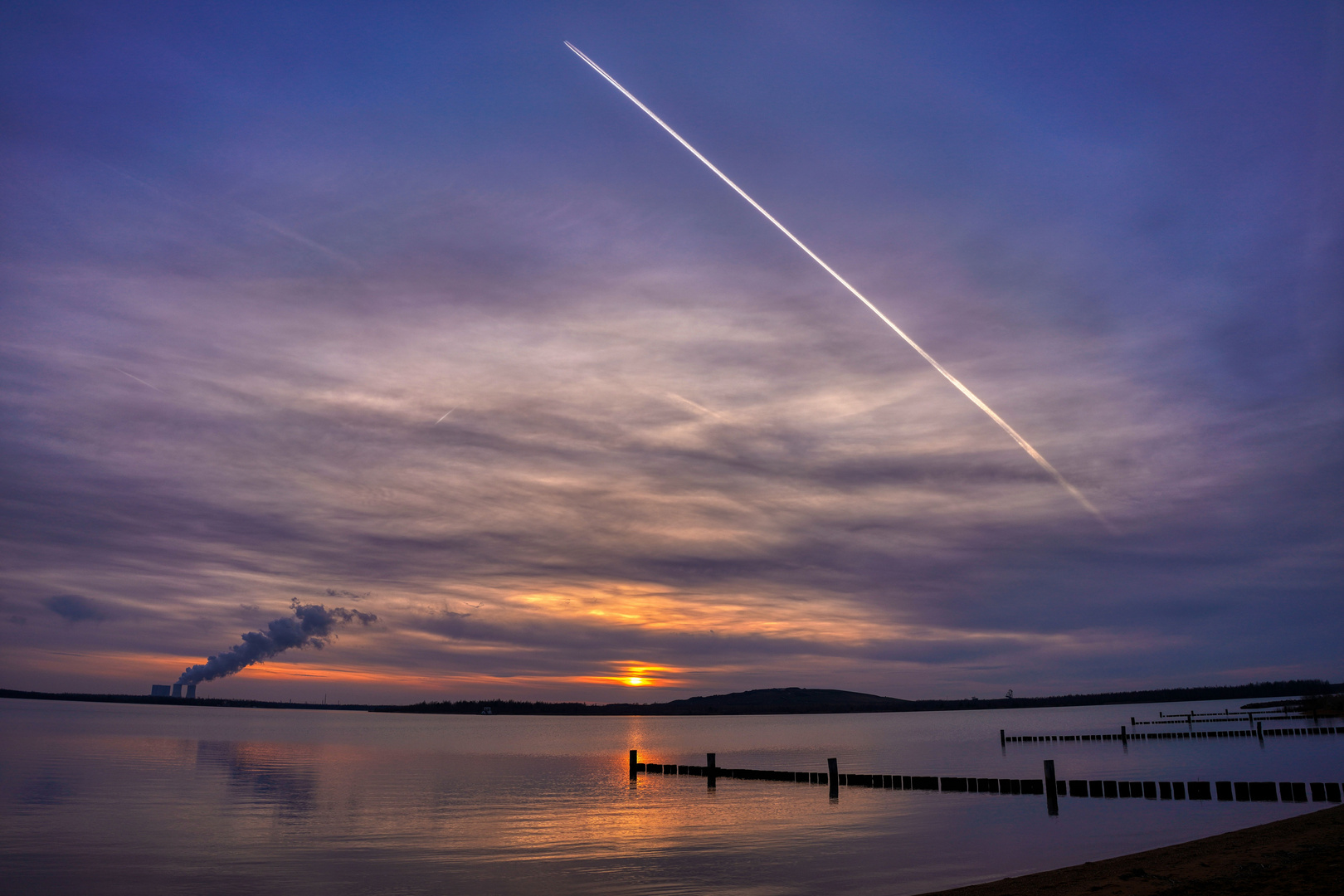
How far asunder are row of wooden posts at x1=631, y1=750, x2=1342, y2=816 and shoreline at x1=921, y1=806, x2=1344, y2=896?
29.1ft

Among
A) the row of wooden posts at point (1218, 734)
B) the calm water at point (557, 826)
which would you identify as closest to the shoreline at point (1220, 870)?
the calm water at point (557, 826)

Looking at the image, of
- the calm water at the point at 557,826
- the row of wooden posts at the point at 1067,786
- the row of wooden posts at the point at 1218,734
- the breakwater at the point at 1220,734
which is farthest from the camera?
the breakwater at the point at 1220,734

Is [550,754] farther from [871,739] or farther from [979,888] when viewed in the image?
[979,888]

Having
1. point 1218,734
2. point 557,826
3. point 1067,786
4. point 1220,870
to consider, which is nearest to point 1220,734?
point 1218,734

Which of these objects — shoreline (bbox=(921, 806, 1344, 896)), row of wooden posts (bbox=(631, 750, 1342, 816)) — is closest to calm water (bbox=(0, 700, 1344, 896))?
row of wooden posts (bbox=(631, 750, 1342, 816))

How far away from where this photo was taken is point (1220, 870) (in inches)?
841

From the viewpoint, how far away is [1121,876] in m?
21.9

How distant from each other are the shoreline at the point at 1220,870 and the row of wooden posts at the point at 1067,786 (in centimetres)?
886

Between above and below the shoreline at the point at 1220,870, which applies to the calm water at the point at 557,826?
below

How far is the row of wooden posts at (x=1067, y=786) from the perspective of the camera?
35.8 metres

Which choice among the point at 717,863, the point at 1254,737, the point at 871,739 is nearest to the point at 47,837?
the point at 717,863

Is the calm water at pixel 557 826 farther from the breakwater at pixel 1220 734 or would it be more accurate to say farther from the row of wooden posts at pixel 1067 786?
the breakwater at pixel 1220 734

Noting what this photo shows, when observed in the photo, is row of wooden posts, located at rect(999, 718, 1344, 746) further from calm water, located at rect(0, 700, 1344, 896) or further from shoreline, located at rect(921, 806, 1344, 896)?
shoreline, located at rect(921, 806, 1344, 896)

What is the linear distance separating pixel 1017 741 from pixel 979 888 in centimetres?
9699
